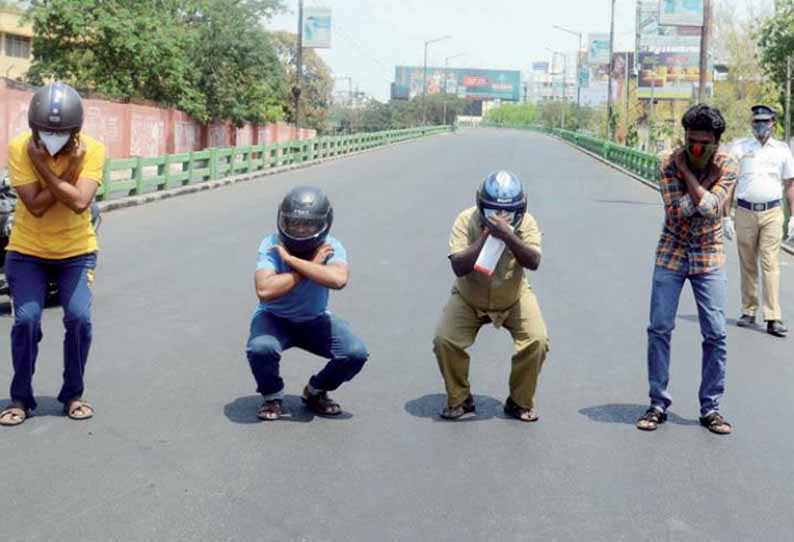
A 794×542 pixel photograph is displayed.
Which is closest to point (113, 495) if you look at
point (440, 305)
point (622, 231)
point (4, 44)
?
point (440, 305)

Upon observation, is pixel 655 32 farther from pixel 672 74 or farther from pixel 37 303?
pixel 37 303

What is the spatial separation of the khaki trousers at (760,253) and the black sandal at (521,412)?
405 cm

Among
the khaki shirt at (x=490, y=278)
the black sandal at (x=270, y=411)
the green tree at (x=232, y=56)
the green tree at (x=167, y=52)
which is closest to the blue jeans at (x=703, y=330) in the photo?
the khaki shirt at (x=490, y=278)

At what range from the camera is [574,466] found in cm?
598

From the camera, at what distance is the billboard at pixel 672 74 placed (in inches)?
3135

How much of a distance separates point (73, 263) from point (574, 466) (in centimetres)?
278

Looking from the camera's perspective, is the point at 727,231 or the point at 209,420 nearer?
the point at 209,420

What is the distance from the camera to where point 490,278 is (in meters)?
6.79

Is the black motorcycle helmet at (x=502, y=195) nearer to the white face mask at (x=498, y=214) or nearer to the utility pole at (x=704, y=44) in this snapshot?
the white face mask at (x=498, y=214)

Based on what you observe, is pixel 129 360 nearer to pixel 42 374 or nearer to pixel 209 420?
pixel 42 374

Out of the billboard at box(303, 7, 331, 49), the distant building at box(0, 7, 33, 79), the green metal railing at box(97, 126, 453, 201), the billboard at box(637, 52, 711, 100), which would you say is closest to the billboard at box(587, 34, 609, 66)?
the billboard at box(637, 52, 711, 100)

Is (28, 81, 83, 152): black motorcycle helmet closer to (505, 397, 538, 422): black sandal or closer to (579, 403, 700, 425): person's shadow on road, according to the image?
(505, 397, 538, 422): black sandal

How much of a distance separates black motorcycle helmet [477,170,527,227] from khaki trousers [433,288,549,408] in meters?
0.64

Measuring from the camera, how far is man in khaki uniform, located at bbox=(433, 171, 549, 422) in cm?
665
